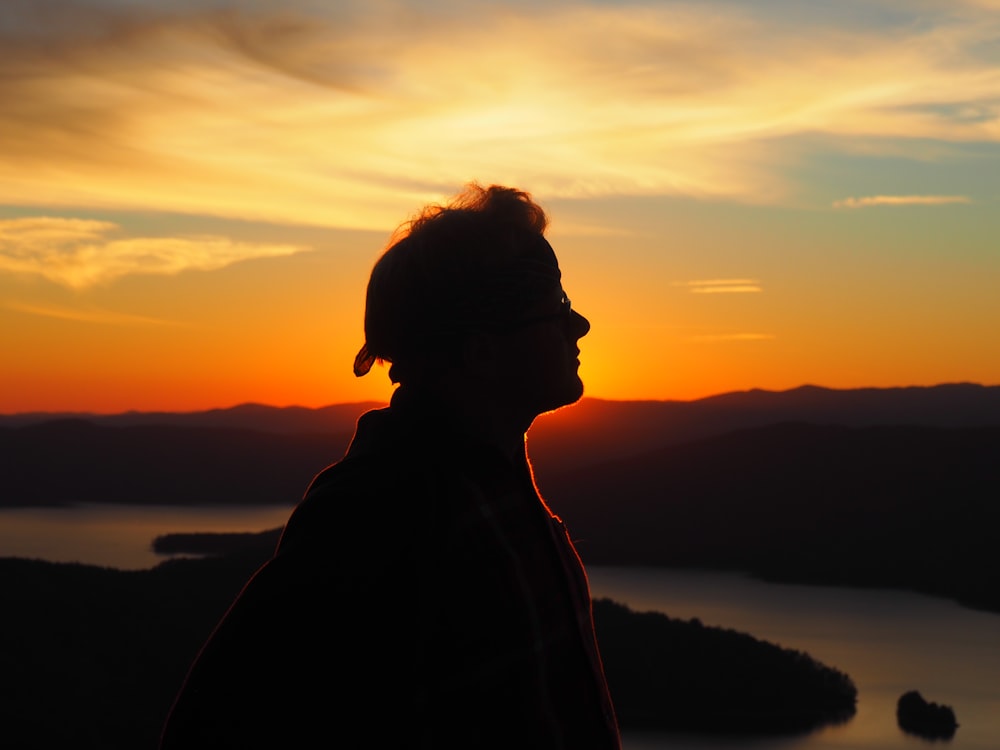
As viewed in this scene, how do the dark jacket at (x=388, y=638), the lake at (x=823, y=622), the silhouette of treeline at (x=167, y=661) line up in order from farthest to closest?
the lake at (x=823, y=622) → the silhouette of treeline at (x=167, y=661) → the dark jacket at (x=388, y=638)

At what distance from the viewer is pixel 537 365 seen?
6.70 feet

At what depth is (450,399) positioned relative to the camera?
2.01m

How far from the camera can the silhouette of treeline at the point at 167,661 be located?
101 ft

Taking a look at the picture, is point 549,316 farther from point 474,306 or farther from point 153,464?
point 153,464

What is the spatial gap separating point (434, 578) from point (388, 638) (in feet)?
0.37

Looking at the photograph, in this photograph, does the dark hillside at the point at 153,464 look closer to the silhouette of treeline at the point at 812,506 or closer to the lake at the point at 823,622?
the lake at the point at 823,622

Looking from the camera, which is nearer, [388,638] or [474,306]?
[388,638]

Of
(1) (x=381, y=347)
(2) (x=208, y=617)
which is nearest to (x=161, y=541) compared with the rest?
(2) (x=208, y=617)

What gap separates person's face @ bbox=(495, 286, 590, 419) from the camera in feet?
6.66

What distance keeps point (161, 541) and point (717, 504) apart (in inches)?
1425

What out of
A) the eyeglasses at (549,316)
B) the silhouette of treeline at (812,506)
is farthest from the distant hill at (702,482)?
the eyeglasses at (549,316)

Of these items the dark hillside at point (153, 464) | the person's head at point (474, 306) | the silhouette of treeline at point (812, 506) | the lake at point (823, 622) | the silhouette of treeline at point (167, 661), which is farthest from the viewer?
the dark hillside at point (153, 464)

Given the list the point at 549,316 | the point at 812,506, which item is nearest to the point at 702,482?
the point at 812,506

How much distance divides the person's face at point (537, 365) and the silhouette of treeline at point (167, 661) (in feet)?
92.3
